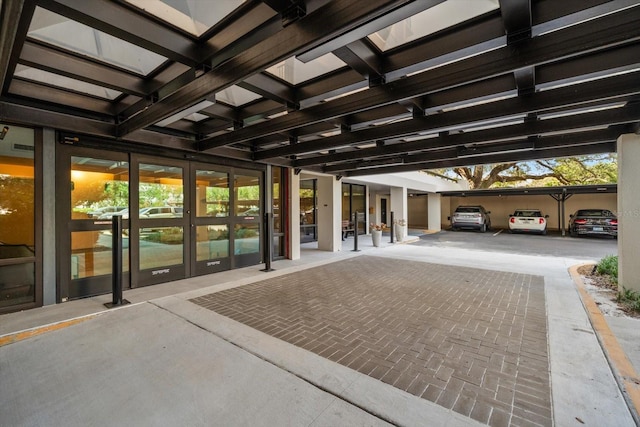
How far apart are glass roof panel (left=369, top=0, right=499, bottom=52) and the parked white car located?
1518 cm

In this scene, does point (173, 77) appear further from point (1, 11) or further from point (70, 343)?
point (70, 343)

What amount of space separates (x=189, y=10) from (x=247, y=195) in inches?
197

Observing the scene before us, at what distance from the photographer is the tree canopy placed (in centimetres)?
1647

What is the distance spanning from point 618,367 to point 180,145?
631 cm

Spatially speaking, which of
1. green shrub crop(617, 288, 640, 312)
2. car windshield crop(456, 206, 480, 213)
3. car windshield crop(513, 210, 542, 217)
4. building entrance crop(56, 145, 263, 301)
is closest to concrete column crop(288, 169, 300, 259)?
building entrance crop(56, 145, 263, 301)

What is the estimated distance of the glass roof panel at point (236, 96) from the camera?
3383mm

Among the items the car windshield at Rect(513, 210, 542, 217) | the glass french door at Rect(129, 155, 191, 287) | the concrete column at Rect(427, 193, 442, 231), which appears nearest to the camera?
the glass french door at Rect(129, 155, 191, 287)

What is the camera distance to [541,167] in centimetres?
1931

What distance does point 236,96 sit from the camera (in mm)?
3555

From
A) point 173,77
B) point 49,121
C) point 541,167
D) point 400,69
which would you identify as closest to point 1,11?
point 173,77

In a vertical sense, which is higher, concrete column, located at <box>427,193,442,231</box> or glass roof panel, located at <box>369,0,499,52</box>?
glass roof panel, located at <box>369,0,499,52</box>

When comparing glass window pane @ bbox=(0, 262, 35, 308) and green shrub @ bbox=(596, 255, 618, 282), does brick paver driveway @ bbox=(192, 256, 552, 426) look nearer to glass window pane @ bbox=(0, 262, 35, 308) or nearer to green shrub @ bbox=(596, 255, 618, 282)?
green shrub @ bbox=(596, 255, 618, 282)

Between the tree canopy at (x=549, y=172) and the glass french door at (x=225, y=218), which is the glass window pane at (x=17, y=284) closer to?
the glass french door at (x=225, y=218)

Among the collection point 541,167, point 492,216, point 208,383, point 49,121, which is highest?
point 541,167
